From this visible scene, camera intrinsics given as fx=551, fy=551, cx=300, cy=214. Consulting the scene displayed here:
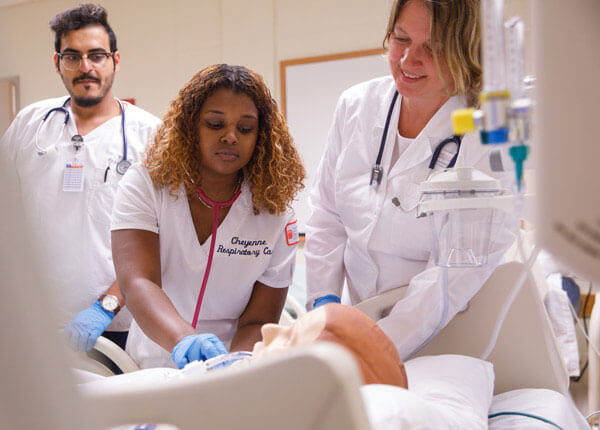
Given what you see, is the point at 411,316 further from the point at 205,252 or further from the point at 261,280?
the point at 205,252

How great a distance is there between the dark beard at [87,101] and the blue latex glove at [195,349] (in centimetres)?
158

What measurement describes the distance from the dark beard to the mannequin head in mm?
1851

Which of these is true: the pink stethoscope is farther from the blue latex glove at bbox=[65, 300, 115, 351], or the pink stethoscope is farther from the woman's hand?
the blue latex glove at bbox=[65, 300, 115, 351]

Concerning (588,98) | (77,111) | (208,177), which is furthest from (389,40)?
(77,111)

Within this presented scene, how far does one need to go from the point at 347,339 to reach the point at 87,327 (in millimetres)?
1248

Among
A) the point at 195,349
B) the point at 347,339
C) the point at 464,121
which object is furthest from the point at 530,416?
the point at 464,121

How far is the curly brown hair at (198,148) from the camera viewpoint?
1.65 meters

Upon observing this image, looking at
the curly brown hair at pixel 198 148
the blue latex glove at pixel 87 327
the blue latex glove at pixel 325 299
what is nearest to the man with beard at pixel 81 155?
the blue latex glove at pixel 87 327

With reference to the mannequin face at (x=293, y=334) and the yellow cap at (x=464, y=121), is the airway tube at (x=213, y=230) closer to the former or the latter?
the mannequin face at (x=293, y=334)

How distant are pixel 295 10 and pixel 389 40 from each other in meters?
3.13

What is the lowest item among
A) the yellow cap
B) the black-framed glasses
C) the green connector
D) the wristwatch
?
the wristwatch

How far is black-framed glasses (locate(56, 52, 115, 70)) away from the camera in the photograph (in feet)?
8.04

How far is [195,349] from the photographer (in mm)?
1334

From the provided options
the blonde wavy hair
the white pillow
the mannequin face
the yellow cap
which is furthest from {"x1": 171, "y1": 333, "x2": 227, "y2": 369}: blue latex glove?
the blonde wavy hair
